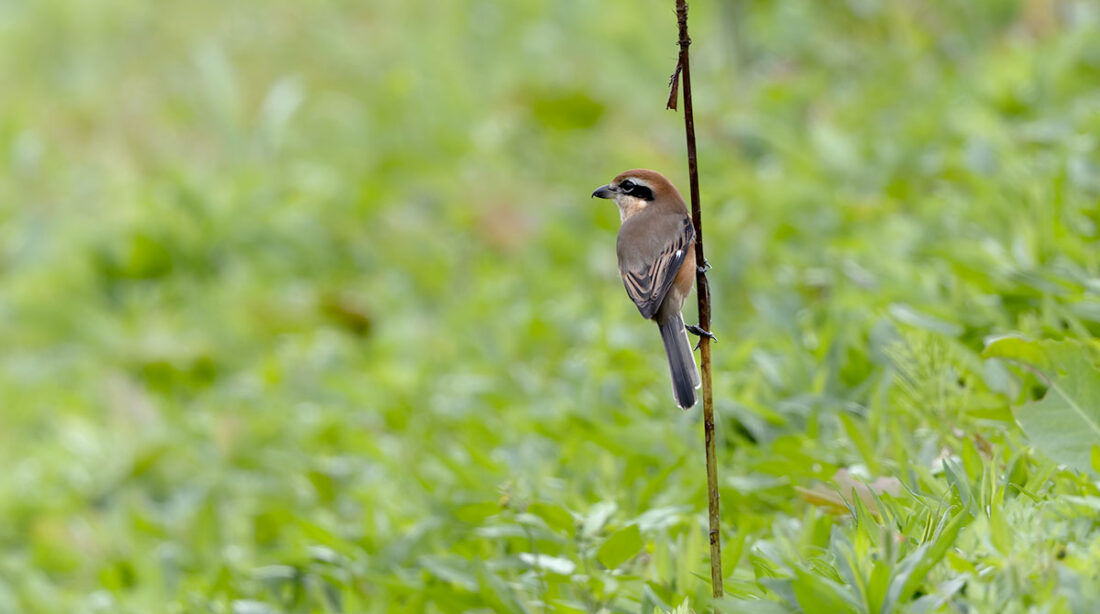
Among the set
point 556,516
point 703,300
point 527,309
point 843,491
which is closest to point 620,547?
point 556,516

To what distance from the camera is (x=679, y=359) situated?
217 centimetres

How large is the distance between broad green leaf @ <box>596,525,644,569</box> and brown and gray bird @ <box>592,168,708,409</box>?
509mm

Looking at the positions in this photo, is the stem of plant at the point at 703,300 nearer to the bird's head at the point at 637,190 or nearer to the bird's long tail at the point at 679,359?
the bird's long tail at the point at 679,359

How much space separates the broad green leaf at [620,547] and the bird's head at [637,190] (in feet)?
2.21

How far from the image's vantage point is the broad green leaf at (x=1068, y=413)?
7.41 ft

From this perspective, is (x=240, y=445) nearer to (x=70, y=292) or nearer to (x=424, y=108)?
(x=70, y=292)

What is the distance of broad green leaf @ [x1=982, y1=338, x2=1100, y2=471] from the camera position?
226 centimetres

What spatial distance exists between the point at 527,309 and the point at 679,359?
327cm

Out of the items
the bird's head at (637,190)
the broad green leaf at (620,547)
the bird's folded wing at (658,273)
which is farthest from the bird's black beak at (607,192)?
the broad green leaf at (620,547)

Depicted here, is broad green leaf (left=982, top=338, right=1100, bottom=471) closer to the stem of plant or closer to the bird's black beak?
the stem of plant

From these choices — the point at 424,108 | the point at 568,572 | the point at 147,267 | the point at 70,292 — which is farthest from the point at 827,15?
the point at 568,572

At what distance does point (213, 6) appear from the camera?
8.51 metres

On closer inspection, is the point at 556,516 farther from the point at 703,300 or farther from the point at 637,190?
the point at 703,300

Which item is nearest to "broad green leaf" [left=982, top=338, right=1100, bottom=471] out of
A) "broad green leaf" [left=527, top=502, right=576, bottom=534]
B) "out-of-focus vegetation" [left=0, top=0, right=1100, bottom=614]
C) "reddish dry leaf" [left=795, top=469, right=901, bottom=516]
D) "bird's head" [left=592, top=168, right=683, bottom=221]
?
"out-of-focus vegetation" [left=0, top=0, right=1100, bottom=614]
